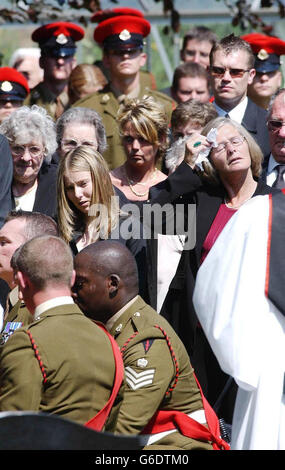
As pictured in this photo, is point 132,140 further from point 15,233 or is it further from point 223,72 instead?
point 15,233

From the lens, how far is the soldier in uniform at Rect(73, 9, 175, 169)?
8.10 m

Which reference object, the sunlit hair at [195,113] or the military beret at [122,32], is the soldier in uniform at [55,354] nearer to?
the sunlit hair at [195,113]

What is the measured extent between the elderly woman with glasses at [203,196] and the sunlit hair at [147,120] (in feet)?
2.34

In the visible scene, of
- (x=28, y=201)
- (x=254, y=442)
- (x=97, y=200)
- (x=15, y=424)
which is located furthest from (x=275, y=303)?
(x=28, y=201)

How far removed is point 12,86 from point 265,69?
212 cm

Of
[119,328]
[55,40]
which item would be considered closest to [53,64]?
[55,40]

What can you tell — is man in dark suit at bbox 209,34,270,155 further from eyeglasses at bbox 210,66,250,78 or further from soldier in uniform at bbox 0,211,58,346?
soldier in uniform at bbox 0,211,58,346

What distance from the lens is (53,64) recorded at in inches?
346

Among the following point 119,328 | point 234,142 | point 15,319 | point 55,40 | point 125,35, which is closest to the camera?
point 119,328

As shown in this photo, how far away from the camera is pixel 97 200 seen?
6203 mm

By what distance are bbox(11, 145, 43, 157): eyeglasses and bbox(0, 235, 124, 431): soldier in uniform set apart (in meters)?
2.44

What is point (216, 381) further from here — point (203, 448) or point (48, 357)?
point (48, 357)

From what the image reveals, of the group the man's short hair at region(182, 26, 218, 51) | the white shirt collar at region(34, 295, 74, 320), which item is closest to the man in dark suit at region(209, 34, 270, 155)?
the man's short hair at region(182, 26, 218, 51)

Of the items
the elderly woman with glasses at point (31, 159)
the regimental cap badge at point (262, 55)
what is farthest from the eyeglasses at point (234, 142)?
the regimental cap badge at point (262, 55)
